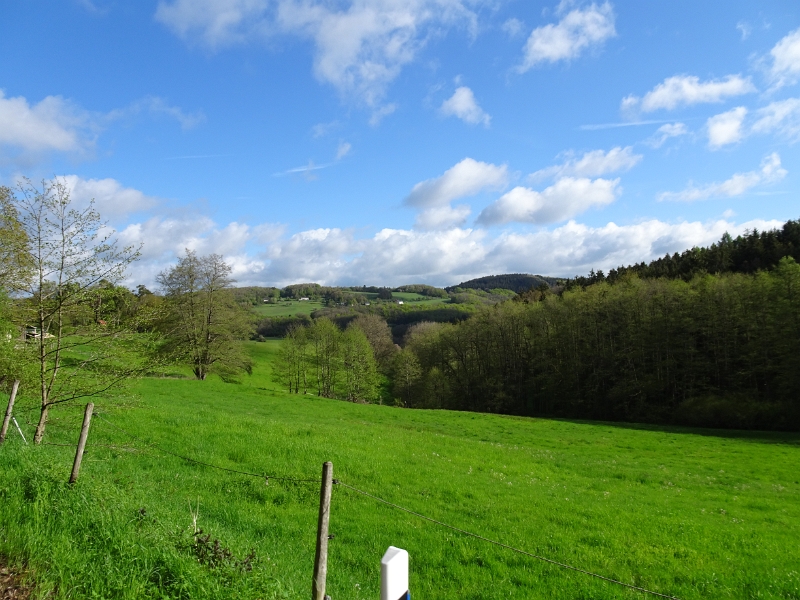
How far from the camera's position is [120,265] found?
10.8 m

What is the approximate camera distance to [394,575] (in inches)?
133

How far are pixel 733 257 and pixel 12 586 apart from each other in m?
96.2

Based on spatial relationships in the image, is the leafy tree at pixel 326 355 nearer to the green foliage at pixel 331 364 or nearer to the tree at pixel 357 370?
the green foliage at pixel 331 364

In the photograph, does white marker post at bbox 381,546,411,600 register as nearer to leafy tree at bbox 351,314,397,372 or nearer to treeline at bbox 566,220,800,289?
treeline at bbox 566,220,800,289

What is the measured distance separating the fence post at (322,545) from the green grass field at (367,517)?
2.08 ft

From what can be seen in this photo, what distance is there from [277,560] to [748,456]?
3064 centimetres

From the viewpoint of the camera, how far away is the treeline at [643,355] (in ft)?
141

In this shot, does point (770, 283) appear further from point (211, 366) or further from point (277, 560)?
point (211, 366)

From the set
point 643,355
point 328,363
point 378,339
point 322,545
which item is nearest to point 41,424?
point 322,545

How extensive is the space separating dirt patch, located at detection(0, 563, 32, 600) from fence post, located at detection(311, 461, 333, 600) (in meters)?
2.94

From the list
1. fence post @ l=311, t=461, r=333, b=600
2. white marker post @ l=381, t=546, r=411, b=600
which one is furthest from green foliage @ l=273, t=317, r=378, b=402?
white marker post @ l=381, t=546, r=411, b=600

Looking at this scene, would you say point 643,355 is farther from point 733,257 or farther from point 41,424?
point 41,424

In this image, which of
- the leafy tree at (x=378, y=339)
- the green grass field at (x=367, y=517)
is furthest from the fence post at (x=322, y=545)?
the leafy tree at (x=378, y=339)

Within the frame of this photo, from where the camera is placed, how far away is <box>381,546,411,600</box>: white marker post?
129 inches
